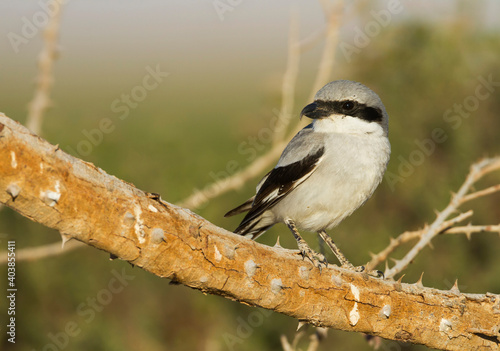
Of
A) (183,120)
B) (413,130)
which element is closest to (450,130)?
(413,130)

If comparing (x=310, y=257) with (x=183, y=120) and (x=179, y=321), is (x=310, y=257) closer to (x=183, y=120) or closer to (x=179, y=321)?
(x=179, y=321)

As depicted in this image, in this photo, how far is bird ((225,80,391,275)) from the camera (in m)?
3.56

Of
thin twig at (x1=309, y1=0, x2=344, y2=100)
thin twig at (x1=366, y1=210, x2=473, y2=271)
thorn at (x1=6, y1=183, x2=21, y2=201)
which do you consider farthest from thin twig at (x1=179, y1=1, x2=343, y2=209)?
thorn at (x1=6, y1=183, x2=21, y2=201)

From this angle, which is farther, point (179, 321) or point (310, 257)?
point (179, 321)

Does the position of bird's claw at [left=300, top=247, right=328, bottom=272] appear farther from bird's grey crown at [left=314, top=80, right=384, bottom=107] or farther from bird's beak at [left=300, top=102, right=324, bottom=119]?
bird's grey crown at [left=314, top=80, right=384, bottom=107]

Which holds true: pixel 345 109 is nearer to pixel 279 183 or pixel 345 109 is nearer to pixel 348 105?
pixel 348 105

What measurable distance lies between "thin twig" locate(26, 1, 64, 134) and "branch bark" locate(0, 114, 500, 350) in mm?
1254

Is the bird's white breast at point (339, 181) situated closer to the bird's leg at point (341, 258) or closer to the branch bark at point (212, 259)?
the bird's leg at point (341, 258)

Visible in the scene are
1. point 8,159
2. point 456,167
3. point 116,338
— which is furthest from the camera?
point 456,167

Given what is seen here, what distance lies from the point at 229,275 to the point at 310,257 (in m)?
0.66

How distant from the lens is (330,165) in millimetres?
3568

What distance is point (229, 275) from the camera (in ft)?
8.04

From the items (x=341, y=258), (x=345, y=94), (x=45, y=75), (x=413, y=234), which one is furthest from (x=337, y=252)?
(x=45, y=75)

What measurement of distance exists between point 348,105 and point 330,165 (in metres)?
0.46
